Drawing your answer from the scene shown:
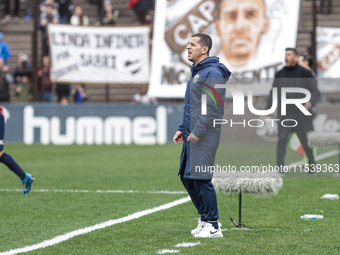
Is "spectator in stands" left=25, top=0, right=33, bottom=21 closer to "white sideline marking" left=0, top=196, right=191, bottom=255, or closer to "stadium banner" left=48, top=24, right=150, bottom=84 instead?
"stadium banner" left=48, top=24, right=150, bottom=84

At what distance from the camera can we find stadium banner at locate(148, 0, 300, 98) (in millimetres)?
19156

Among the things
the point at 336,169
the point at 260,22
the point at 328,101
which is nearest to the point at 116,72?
the point at 260,22

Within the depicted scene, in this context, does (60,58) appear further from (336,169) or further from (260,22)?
(336,169)

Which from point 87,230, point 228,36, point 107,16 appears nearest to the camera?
point 87,230

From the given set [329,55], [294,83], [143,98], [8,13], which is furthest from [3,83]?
[294,83]

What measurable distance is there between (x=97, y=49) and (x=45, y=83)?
2034mm

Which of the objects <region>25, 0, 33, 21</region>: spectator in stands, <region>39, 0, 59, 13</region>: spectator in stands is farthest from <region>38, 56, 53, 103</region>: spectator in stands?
<region>25, 0, 33, 21</region>: spectator in stands

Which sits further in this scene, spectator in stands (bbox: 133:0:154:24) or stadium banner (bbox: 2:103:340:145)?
spectator in stands (bbox: 133:0:154:24)

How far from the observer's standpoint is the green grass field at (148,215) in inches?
214

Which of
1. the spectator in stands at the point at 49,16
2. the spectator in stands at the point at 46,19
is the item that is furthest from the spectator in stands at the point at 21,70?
the spectator in stands at the point at 49,16

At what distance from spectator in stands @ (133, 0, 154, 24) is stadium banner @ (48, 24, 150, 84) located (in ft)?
4.81

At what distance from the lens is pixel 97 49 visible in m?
19.6

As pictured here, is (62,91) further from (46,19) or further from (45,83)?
(46,19)

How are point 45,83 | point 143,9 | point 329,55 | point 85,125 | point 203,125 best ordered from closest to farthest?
point 203,125 → point 85,125 → point 45,83 → point 329,55 → point 143,9
